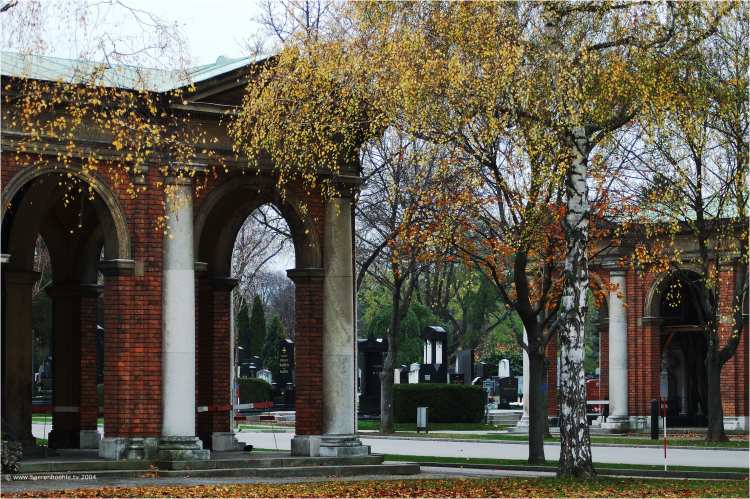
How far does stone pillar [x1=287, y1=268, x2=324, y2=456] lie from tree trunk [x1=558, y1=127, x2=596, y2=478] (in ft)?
16.1

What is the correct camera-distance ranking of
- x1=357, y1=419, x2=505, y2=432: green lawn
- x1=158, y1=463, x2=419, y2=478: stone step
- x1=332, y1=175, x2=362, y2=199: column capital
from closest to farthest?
x1=158, y1=463, x2=419, y2=478: stone step, x1=332, y1=175, x2=362, y2=199: column capital, x1=357, y1=419, x2=505, y2=432: green lawn

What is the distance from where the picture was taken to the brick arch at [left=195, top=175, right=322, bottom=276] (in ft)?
74.0

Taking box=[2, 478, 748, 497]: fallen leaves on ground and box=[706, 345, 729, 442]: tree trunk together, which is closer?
box=[2, 478, 748, 497]: fallen leaves on ground

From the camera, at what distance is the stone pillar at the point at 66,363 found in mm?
25672

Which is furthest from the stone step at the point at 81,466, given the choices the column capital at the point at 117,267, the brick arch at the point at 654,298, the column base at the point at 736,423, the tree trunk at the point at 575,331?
the column base at the point at 736,423

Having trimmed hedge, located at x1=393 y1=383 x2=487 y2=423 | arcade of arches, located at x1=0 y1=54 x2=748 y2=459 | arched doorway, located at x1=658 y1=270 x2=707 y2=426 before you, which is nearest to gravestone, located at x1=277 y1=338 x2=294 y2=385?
trimmed hedge, located at x1=393 y1=383 x2=487 y2=423

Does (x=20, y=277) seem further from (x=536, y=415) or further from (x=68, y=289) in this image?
(x=536, y=415)

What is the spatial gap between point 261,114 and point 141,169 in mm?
2110

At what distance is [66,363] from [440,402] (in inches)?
881

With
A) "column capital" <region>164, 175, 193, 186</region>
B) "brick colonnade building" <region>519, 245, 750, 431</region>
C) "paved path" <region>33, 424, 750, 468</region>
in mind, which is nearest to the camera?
"column capital" <region>164, 175, 193, 186</region>

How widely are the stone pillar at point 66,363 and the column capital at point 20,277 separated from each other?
4.08 feet

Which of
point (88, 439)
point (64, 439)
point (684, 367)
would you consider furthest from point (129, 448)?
point (684, 367)

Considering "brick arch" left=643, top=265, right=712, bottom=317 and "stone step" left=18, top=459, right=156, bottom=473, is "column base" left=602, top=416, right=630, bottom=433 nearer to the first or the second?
"brick arch" left=643, top=265, right=712, bottom=317

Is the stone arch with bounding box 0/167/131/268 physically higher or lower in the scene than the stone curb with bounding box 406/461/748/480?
higher
